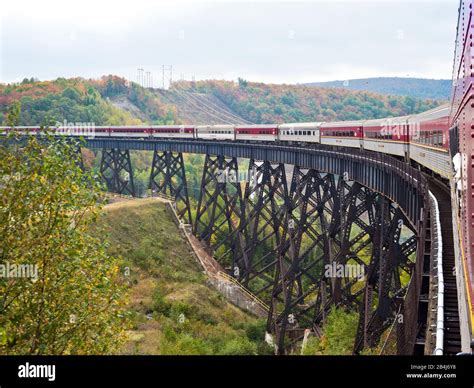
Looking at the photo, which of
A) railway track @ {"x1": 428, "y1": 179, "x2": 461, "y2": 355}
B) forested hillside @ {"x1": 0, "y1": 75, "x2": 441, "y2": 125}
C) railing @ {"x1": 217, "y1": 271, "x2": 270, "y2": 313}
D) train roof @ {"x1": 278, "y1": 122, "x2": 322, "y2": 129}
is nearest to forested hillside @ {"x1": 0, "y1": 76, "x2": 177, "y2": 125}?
forested hillside @ {"x1": 0, "y1": 75, "x2": 441, "y2": 125}

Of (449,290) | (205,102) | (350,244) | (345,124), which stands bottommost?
(350,244)

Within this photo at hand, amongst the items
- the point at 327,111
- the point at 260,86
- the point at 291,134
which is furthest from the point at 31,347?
the point at 260,86

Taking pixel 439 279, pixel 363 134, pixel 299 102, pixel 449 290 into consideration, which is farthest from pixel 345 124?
pixel 299 102

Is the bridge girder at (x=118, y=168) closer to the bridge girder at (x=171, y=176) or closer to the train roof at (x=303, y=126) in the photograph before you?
the bridge girder at (x=171, y=176)

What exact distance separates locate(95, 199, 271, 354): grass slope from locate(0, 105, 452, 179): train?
22.7ft

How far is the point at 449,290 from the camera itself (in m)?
9.52

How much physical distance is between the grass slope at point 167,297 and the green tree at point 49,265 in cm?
1056

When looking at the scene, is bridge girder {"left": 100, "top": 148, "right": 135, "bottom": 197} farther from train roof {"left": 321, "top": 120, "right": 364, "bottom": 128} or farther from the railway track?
the railway track

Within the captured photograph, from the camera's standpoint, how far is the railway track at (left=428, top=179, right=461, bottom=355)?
7.96 meters

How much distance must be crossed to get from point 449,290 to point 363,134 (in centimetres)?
2094

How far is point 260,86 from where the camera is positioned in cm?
18938

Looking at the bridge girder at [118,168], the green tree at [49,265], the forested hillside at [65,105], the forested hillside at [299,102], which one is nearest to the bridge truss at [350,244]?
the green tree at [49,265]

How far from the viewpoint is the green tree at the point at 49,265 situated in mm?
12211

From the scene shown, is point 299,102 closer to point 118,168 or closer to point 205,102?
point 205,102
